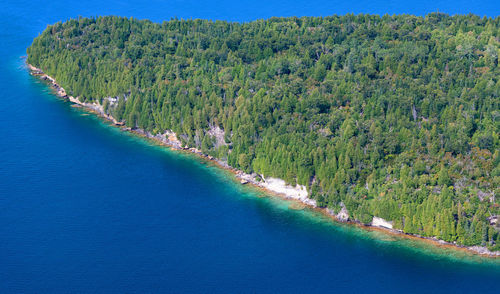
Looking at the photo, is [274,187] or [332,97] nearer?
[274,187]

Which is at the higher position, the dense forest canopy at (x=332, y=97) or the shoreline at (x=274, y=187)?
the dense forest canopy at (x=332, y=97)

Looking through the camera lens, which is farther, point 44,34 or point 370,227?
point 44,34

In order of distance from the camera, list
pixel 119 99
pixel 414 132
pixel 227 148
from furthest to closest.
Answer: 1. pixel 119 99
2. pixel 227 148
3. pixel 414 132

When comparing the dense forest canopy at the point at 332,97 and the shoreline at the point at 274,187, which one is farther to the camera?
the dense forest canopy at the point at 332,97

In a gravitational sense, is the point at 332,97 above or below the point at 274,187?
above

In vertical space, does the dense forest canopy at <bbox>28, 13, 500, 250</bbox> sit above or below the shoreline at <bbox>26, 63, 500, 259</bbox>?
above

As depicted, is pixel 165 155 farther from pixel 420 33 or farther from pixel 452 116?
pixel 420 33

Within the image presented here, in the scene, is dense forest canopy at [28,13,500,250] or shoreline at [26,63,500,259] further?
dense forest canopy at [28,13,500,250]

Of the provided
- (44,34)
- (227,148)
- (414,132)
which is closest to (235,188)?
(227,148)
